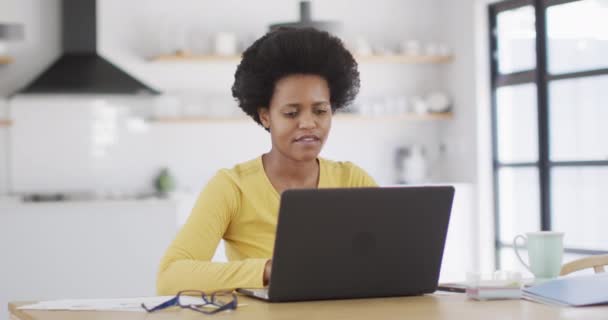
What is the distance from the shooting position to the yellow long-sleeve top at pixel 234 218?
212 centimetres

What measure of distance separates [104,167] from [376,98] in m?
2.04

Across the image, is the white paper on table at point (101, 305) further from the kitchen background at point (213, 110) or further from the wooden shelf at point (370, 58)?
the wooden shelf at point (370, 58)

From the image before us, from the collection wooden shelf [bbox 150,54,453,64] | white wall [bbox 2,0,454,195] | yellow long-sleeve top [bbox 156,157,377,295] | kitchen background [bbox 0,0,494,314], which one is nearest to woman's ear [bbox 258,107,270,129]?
yellow long-sleeve top [bbox 156,157,377,295]

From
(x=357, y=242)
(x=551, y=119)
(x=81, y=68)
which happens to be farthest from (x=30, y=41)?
(x=357, y=242)

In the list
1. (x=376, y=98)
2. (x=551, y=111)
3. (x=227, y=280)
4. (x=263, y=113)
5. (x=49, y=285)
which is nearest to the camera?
(x=227, y=280)

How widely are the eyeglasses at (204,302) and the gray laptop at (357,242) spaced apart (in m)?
0.08

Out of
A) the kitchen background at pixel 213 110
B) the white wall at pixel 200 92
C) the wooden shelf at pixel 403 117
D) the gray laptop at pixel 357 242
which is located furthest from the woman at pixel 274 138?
the wooden shelf at pixel 403 117

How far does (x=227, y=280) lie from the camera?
195 cm

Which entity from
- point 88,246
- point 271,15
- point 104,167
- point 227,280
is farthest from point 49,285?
point 227,280

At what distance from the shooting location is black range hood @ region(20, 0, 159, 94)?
619 cm

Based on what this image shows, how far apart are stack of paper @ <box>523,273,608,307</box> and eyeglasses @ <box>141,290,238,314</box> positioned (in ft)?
1.89

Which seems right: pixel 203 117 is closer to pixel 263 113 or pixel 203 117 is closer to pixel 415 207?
pixel 263 113

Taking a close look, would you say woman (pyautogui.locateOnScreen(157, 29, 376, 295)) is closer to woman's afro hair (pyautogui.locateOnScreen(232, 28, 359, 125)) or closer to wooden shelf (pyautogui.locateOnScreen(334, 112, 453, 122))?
woman's afro hair (pyautogui.locateOnScreen(232, 28, 359, 125))

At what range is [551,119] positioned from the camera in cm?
609
